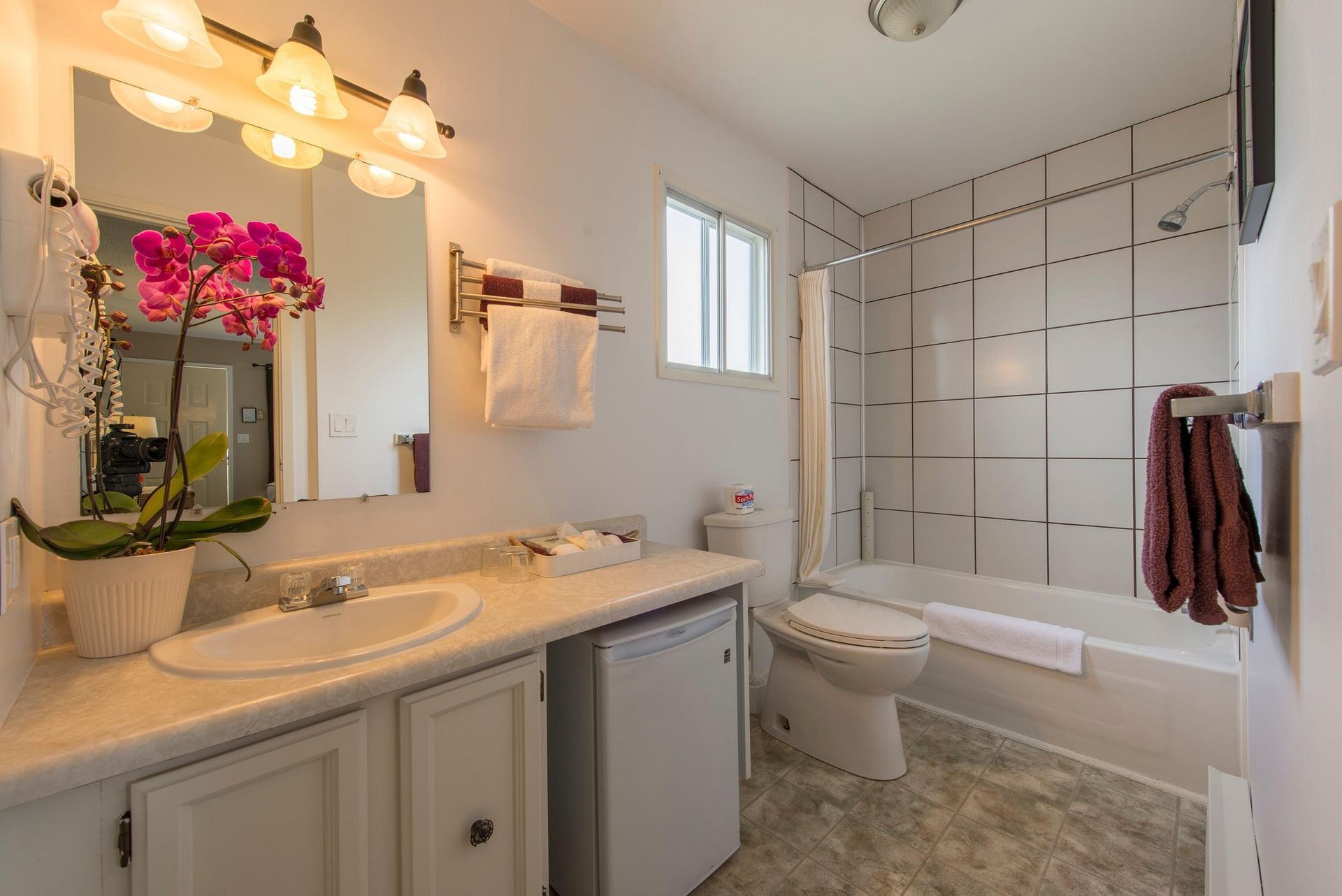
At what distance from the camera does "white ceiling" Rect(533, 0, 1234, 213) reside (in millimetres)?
1661

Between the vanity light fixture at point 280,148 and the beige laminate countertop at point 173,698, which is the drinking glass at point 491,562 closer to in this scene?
the beige laminate countertop at point 173,698

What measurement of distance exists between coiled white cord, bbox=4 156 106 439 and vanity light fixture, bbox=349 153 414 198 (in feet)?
1.99

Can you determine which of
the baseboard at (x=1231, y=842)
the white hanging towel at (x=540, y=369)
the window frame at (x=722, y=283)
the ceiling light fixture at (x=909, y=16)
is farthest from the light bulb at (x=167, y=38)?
the baseboard at (x=1231, y=842)

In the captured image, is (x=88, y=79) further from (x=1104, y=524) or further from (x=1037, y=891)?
(x=1104, y=524)

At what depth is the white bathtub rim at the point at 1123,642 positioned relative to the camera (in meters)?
1.68

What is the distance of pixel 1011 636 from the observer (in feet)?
6.43

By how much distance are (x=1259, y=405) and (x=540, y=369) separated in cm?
137

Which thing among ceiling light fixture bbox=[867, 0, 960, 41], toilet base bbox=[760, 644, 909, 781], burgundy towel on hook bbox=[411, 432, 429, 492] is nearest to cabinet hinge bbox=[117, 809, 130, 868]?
burgundy towel on hook bbox=[411, 432, 429, 492]

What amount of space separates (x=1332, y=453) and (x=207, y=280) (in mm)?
1609

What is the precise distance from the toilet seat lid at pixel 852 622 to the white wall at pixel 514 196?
21.4 inches

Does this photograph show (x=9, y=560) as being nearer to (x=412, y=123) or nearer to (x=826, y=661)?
(x=412, y=123)

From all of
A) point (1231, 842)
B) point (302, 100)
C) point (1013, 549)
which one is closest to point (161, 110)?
point (302, 100)

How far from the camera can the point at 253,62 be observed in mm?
1143

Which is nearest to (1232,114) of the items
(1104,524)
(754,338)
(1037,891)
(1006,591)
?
(1104,524)
